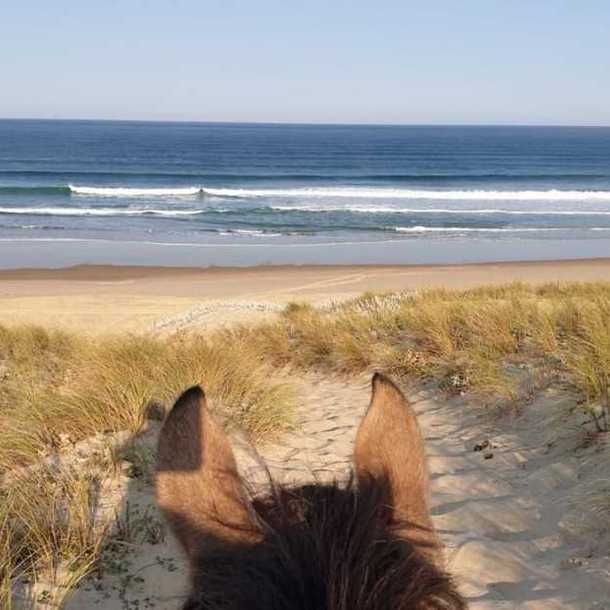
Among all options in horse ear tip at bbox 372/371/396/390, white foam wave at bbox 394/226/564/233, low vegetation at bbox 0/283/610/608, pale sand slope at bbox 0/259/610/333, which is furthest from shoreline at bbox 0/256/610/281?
horse ear tip at bbox 372/371/396/390

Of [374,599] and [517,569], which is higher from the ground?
[374,599]

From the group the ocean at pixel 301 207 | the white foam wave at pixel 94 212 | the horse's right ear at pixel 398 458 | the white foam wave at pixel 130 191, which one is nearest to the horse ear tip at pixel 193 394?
the horse's right ear at pixel 398 458

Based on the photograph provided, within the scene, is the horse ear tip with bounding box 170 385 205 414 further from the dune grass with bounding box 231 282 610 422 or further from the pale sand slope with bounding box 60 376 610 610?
the dune grass with bounding box 231 282 610 422

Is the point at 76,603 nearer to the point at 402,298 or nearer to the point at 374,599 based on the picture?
the point at 374,599

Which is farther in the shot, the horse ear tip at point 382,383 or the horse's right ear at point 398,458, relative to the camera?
the horse ear tip at point 382,383

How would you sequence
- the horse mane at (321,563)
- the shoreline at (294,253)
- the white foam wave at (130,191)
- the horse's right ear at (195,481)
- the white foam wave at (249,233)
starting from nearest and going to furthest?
the horse mane at (321,563)
the horse's right ear at (195,481)
the shoreline at (294,253)
the white foam wave at (249,233)
the white foam wave at (130,191)

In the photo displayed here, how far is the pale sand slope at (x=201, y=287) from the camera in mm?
12172

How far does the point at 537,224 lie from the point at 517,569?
2834 cm

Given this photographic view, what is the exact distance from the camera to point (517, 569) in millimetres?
3725

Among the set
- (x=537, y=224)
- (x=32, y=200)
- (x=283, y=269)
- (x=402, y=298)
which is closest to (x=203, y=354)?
(x=402, y=298)

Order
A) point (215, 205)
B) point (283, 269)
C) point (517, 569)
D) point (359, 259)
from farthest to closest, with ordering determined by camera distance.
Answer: point (215, 205), point (359, 259), point (283, 269), point (517, 569)

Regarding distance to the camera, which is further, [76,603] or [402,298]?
[402,298]

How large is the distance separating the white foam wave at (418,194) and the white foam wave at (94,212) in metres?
7.41

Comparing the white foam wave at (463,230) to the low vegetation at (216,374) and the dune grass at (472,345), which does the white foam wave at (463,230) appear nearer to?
the low vegetation at (216,374)
